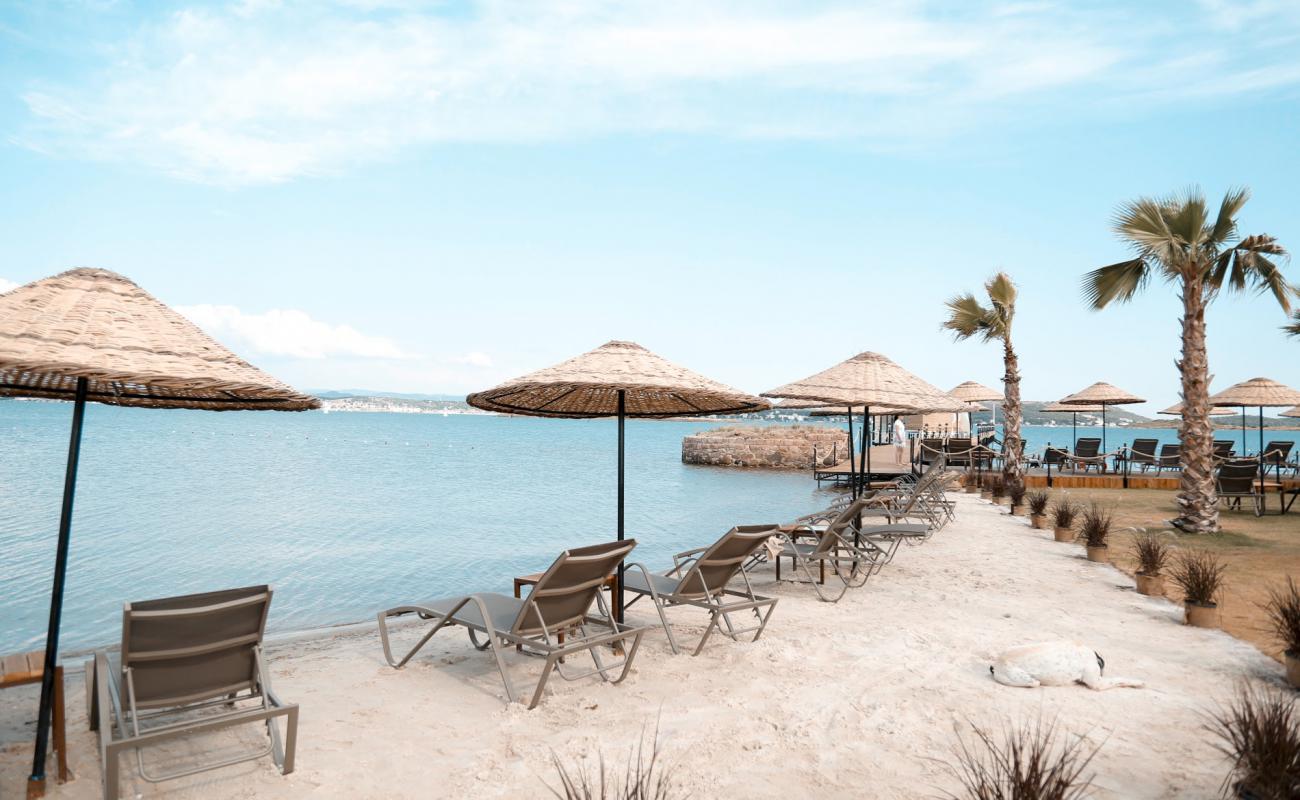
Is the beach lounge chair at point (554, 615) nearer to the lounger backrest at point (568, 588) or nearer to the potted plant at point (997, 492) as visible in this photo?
the lounger backrest at point (568, 588)

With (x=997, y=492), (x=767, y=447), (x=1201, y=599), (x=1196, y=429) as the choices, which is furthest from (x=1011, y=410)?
(x=767, y=447)

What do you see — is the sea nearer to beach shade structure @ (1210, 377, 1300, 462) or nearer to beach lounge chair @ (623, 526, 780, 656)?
beach lounge chair @ (623, 526, 780, 656)

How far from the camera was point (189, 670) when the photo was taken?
316 centimetres

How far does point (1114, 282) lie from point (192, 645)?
13257mm

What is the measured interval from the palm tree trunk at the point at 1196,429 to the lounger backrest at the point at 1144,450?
9613mm

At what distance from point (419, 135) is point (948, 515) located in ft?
62.9

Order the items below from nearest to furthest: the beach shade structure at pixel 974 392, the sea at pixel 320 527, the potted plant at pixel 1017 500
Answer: the sea at pixel 320 527 → the potted plant at pixel 1017 500 → the beach shade structure at pixel 974 392

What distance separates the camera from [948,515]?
11.9 metres

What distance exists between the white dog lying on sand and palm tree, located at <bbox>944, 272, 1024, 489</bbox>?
542 inches

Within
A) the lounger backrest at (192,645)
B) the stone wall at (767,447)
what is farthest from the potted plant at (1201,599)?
the stone wall at (767,447)

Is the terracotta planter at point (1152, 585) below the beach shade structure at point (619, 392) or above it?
below

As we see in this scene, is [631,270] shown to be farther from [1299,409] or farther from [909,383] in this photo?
[909,383]

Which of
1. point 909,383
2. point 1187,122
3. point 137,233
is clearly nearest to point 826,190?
point 1187,122

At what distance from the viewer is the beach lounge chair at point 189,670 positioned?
2.90 metres
